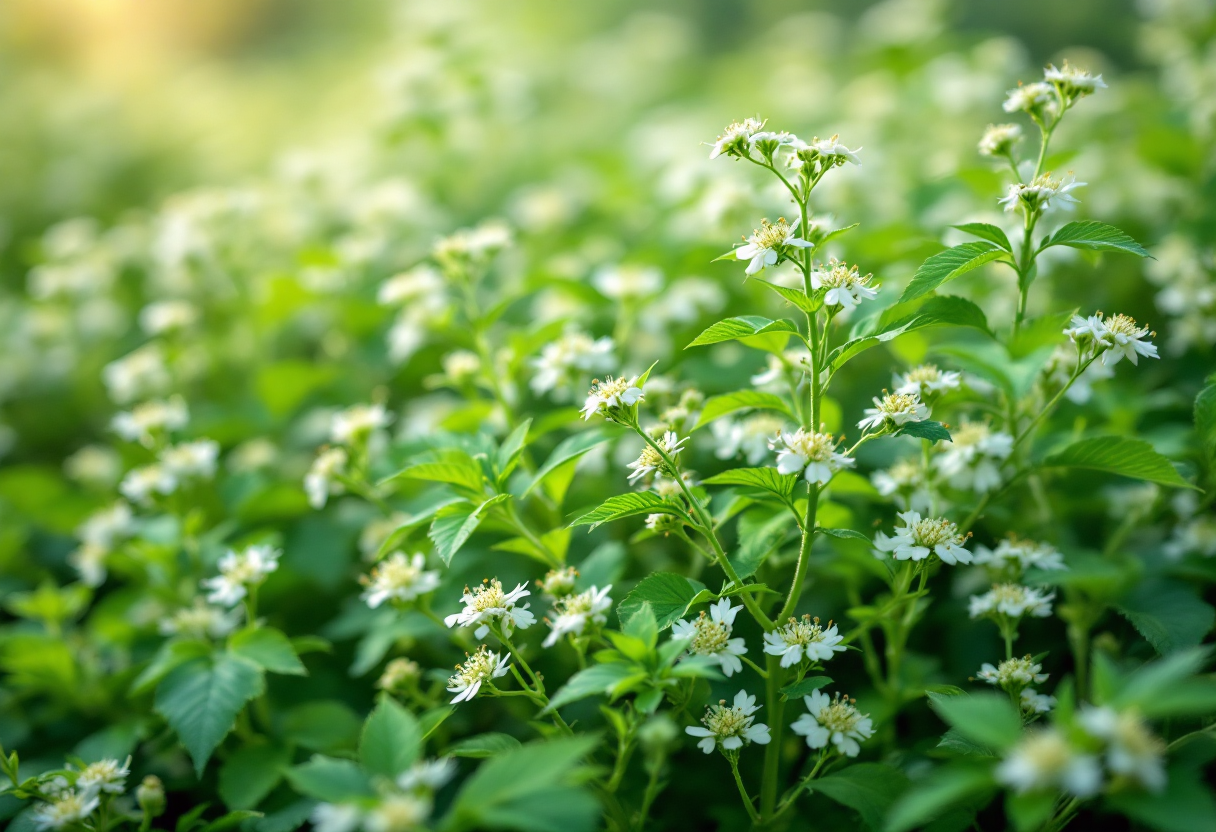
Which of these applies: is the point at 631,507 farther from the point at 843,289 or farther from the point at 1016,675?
the point at 1016,675

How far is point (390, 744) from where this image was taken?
1428 mm

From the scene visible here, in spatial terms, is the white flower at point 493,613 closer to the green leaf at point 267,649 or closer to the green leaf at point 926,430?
the green leaf at point 267,649

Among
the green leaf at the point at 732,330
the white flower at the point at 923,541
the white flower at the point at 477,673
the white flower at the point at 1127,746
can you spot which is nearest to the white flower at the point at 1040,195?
the green leaf at the point at 732,330

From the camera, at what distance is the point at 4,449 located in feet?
12.1

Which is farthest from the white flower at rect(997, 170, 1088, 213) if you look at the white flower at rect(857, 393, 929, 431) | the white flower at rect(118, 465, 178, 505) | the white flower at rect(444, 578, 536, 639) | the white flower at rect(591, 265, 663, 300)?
the white flower at rect(118, 465, 178, 505)

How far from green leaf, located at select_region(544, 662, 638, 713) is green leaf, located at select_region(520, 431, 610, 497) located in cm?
45

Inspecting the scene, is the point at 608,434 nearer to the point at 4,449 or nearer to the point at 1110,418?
the point at 1110,418

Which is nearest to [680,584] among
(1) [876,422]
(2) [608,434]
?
(2) [608,434]

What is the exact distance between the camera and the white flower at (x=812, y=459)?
4.94ft

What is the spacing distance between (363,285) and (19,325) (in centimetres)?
200

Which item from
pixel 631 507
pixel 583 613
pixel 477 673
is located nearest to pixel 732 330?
pixel 631 507

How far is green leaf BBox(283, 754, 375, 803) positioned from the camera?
1.32 m

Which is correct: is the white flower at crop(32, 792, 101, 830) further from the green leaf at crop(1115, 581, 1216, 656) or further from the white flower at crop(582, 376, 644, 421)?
the green leaf at crop(1115, 581, 1216, 656)

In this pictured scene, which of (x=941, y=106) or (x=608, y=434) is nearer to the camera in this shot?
(x=608, y=434)
